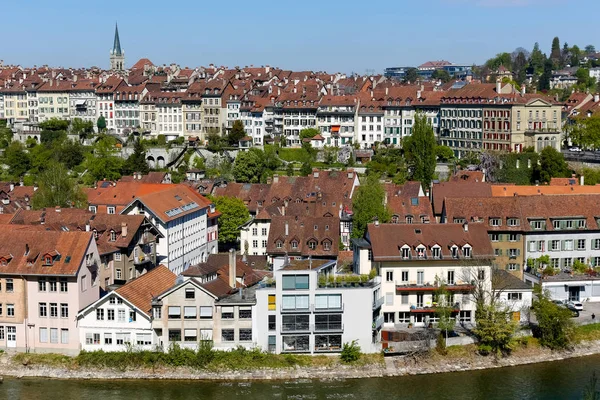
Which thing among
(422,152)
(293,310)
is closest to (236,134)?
(422,152)

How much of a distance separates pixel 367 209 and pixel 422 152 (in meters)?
16.0

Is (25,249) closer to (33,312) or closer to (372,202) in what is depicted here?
(33,312)

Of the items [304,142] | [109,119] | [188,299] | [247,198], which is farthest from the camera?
[109,119]

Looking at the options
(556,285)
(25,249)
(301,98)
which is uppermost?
(301,98)

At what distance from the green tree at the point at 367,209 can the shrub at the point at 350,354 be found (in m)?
10.9

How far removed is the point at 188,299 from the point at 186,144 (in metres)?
41.3

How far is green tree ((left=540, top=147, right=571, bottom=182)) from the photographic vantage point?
177 ft

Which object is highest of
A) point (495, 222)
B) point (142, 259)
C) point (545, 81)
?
point (545, 81)

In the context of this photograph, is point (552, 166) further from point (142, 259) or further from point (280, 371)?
point (280, 371)

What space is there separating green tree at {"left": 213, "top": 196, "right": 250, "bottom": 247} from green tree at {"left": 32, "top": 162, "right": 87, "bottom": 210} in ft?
21.7

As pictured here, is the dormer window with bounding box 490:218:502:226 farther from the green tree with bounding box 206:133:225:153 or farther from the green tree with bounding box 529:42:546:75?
the green tree with bounding box 529:42:546:75

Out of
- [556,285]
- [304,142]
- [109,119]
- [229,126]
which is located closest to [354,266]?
[556,285]

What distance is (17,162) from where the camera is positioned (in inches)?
→ 2618

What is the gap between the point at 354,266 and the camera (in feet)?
112
